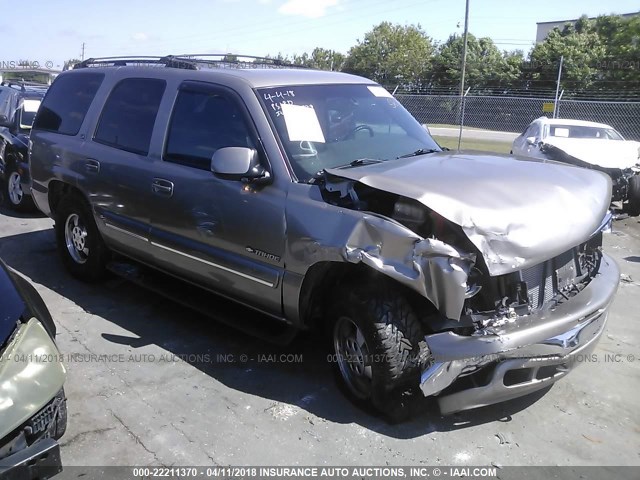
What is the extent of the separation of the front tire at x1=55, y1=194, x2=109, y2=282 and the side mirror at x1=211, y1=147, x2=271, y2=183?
218cm

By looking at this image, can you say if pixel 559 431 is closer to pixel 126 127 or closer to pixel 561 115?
pixel 126 127

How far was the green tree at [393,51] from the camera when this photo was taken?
54.3 m

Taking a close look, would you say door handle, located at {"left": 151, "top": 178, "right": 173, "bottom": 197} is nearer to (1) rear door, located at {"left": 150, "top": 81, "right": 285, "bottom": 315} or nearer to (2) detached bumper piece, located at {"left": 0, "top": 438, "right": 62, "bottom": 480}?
(1) rear door, located at {"left": 150, "top": 81, "right": 285, "bottom": 315}

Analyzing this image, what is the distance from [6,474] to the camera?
2.22m

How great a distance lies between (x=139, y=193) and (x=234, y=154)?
4.41 ft

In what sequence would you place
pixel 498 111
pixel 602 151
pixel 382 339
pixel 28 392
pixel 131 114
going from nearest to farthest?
1. pixel 28 392
2. pixel 382 339
3. pixel 131 114
4. pixel 602 151
5. pixel 498 111

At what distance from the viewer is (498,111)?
19219 mm

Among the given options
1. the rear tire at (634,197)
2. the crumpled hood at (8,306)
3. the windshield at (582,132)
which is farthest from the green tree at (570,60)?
the crumpled hood at (8,306)

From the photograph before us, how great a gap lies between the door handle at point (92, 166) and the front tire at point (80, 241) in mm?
370

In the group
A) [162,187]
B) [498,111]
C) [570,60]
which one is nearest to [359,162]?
[162,187]

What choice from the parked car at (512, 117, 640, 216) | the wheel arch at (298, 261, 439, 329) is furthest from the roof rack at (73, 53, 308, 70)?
the parked car at (512, 117, 640, 216)

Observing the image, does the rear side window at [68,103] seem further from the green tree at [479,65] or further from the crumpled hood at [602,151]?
the green tree at [479,65]

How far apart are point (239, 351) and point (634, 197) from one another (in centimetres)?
747

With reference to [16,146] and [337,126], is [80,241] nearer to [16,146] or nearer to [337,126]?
[337,126]
